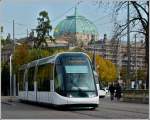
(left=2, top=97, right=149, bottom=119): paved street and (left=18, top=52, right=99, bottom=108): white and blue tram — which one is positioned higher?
(left=18, top=52, right=99, bottom=108): white and blue tram

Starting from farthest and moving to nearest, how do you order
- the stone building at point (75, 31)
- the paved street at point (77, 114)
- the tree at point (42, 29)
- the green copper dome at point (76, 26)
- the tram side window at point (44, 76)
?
the tree at point (42, 29), the stone building at point (75, 31), the green copper dome at point (76, 26), the tram side window at point (44, 76), the paved street at point (77, 114)

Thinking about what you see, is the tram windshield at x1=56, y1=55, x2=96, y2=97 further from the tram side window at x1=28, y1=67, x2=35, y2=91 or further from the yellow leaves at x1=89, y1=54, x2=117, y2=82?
the yellow leaves at x1=89, y1=54, x2=117, y2=82

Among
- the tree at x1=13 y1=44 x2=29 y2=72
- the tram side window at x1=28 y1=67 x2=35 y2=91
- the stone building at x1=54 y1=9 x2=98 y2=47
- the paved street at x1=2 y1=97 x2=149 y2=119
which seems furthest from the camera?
the stone building at x1=54 y1=9 x2=98 y2=47

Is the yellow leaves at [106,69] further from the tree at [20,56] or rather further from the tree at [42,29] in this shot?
the tree at [20,56]

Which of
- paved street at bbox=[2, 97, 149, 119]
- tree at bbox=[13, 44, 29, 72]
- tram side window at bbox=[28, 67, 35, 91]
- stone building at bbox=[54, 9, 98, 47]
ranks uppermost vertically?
stone building at bbox=[54, 9, 98, 47]

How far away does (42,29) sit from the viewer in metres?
87.9

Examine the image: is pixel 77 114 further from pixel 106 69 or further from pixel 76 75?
pixel 106 69

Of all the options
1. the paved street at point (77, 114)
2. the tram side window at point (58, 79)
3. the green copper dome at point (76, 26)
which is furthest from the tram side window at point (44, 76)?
the green copper dome at point (76, 26)

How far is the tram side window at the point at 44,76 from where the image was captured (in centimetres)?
3007

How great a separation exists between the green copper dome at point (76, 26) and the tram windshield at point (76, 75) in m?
37.2

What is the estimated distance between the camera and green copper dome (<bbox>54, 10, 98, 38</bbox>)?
7400cm

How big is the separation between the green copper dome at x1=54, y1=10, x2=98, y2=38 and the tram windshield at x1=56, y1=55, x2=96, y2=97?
37.2 metres

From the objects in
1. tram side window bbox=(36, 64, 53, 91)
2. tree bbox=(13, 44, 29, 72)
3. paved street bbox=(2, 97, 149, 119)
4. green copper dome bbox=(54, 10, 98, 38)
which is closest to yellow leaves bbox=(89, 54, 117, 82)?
green copper dome bbox=(54, 10, 98, 38)

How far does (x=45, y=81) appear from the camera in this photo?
31.1 meters
